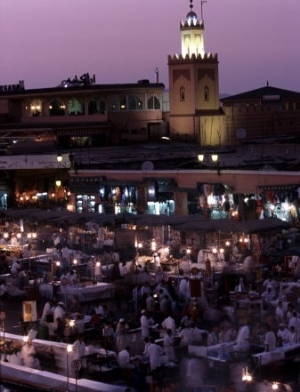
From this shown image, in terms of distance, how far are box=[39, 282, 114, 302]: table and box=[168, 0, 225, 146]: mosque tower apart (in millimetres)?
30259

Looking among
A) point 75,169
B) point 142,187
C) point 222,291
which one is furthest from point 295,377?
point 75,169

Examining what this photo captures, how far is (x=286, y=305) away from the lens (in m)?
18.0

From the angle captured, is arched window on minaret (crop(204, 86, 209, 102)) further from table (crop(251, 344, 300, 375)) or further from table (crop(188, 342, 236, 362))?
table (crop(251, 344, 300, 375))

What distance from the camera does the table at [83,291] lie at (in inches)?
829

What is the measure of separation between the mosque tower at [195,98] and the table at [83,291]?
99.3 feet

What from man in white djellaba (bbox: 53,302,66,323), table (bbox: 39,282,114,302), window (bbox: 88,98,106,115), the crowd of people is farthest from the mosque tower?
man in white djellaba (bbox: 53,302,66,323)

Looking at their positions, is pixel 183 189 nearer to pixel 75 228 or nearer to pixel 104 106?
pixel 75 228

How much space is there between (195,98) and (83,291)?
32169 mm

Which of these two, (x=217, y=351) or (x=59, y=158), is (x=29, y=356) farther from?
(x=59, y=158)

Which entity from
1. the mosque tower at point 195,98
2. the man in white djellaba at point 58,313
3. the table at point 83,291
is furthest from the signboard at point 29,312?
the mosque tower at point 195,98

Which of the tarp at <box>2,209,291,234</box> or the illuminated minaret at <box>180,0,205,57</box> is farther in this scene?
the illuminated minaret at <box>180,0,205,57</box>

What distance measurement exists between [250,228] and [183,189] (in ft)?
26.6

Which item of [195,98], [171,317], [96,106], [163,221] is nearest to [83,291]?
[171,317]

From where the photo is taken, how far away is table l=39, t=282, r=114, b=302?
69.0 ft
